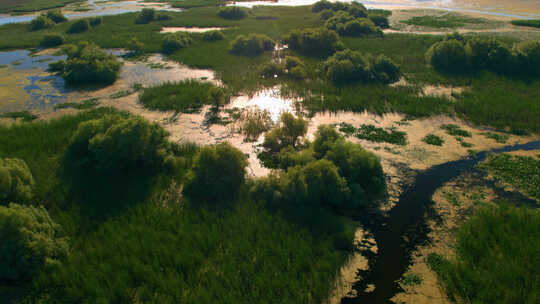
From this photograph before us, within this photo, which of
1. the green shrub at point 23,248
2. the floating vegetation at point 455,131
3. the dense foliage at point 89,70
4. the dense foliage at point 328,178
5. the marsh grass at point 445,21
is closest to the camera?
the green shrub at point 23,248

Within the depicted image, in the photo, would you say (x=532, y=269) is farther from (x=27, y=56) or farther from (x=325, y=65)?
(x=27, y=56)

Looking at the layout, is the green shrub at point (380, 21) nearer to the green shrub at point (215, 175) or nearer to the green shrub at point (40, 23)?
the green shrub at point (215, 175)

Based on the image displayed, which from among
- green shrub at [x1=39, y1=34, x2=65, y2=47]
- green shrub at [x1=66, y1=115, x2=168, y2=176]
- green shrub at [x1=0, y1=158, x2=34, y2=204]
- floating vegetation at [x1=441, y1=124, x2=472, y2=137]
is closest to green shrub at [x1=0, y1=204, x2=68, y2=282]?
green shrub at [x1=0, y1=158, x2=34, y2=204]

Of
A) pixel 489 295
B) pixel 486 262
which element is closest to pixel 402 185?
pixel 486 262

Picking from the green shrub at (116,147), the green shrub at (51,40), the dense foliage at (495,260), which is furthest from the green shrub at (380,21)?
the green shrub at (51,40)

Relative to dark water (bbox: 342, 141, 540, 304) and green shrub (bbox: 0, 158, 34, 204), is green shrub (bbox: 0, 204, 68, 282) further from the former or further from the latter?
dark water (bbox: 342, 141, 540, 304)

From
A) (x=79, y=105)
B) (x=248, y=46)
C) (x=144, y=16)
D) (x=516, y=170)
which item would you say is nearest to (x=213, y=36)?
(x=248, y=46)

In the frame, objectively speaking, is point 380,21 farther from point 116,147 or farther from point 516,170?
point 116,147
